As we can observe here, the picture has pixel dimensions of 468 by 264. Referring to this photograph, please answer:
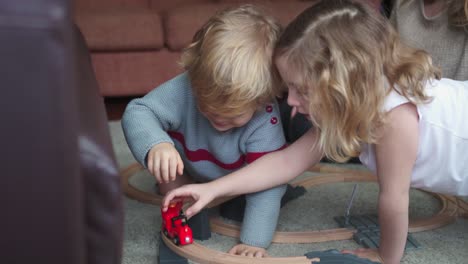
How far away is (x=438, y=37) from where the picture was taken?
4.10 feet

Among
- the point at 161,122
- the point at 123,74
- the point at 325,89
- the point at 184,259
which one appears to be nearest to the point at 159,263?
the point at 184,259

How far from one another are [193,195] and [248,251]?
0.14 meters

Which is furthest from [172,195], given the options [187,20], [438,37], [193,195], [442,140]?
[187,20]

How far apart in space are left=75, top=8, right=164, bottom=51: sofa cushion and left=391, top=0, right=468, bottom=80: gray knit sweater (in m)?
1.04

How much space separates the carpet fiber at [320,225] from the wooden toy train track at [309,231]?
0.01 metres

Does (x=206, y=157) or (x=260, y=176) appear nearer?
(x=260, y=176)

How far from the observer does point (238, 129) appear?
1060 millimetres

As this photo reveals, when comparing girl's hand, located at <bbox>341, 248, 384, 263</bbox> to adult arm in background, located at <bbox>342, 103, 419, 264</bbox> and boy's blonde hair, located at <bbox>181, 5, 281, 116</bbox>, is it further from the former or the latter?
boy's blonde hair, located at <bbox>181, 5, 281, 116</bbox>

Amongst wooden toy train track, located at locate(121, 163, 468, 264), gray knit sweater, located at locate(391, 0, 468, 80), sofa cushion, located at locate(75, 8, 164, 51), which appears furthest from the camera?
sofa cushion, located at locate(75, 8, 164, 51)

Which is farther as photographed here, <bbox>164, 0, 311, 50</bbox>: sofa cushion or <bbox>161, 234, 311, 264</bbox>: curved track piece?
<bbox>164, 0, 311, 50</bbox>: sofa cushion

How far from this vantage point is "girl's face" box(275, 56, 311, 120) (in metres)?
0.88

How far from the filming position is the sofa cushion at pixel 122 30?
207 cm

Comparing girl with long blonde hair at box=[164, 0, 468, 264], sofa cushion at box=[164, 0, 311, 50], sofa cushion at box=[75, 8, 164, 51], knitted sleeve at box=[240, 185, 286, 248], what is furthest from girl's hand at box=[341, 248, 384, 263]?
sofa cushion at box=[75, 8, 164, 51]

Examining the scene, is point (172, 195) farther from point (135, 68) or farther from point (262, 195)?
point (135, 68)
